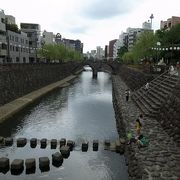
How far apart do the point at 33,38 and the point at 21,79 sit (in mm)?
73076

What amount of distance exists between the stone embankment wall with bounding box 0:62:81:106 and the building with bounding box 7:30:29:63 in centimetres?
1110

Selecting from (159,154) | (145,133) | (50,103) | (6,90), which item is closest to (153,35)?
(50,103)

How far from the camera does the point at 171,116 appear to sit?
24609mm

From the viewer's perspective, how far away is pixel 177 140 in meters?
21.0

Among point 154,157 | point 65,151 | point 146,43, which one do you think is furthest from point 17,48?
point 154,157

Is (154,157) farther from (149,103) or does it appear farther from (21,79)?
(21,79)

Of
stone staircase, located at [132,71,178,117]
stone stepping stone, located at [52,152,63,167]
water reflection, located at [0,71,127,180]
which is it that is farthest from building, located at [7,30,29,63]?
stone stepping stone, located at [52,152,63,167]

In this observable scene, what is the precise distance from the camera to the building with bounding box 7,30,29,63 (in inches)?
3100

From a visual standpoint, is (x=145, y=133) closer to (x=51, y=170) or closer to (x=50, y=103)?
(x=51, y=170)

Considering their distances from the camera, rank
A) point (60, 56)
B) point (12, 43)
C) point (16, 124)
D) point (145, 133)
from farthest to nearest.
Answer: point (60, 56) → point (12, 43) → point (16, 124) → point (145, 133)

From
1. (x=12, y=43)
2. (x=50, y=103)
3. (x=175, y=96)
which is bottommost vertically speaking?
(x=50, y=103)

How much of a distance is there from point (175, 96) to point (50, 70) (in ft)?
194

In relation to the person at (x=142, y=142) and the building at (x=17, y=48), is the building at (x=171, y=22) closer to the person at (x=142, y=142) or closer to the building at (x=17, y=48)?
the building at (x=17, y=48)

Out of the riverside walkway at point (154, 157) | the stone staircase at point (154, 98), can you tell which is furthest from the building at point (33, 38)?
the riverside walkway at point (154, 157)
